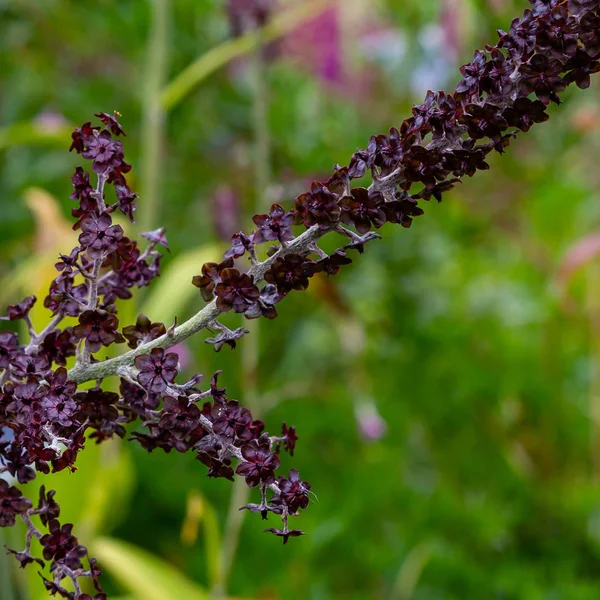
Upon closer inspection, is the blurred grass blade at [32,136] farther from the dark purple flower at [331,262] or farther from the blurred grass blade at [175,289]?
the dark purple flower at [331,262]

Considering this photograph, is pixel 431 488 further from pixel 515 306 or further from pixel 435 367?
pixel 515 306

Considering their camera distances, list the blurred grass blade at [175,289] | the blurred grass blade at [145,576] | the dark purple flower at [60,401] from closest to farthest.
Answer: the dark purple flower at [60,401]
the blurred grass blade at [145,576]
the blurred grass blade at [175,289]

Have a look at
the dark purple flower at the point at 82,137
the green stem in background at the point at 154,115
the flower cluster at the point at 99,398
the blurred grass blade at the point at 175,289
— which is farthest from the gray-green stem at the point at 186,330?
the green stem in background at the point at 154,115

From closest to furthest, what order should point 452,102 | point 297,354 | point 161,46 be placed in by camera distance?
1. point 452,102
2. point 161,46
3. point 297,354

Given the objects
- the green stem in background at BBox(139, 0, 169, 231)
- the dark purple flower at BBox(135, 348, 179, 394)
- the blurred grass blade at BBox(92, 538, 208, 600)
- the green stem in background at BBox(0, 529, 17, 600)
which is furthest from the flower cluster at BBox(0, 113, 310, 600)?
the green stem in background at BBox(139, 0, 169, 231)

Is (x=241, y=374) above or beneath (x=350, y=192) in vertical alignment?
above

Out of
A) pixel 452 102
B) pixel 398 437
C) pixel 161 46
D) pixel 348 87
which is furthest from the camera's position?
pixel 348 87

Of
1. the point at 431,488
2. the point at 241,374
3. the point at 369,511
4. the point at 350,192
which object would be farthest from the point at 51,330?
the point at 431,488

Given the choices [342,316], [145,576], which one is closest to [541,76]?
[145,576]
